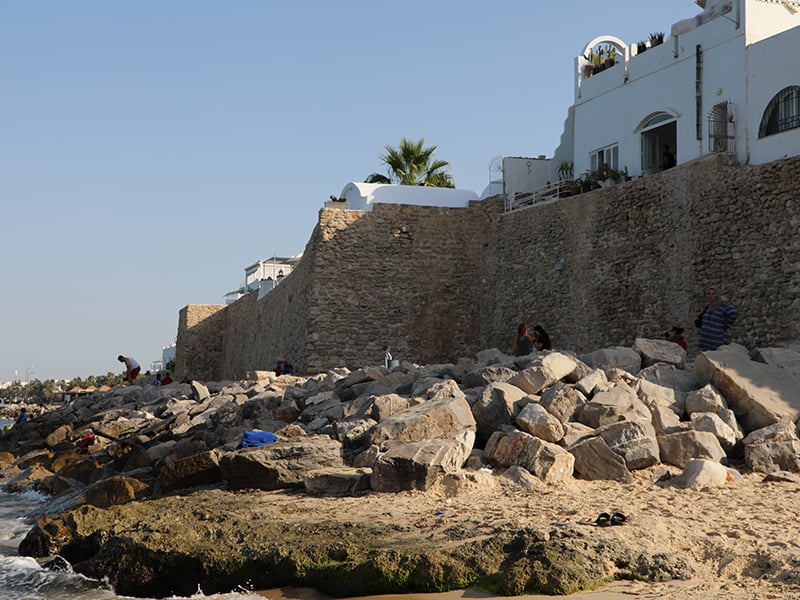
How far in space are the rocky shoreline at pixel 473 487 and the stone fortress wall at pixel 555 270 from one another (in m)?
5.26

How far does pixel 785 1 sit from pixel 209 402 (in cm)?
1267

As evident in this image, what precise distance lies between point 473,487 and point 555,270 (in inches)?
513

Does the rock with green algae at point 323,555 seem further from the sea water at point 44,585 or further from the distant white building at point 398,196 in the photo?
the distant white building at point 398,196

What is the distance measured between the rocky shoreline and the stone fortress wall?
17.3 feet

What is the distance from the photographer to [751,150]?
1616 centimetres

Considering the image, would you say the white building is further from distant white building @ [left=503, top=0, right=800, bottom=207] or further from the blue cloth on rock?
the blue cloth on rock

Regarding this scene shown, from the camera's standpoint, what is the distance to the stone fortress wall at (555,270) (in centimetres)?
1534

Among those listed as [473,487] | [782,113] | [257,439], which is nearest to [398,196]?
[782,113]

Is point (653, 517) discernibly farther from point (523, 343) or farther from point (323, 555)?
point (523, 343)

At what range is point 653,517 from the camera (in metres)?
6.43

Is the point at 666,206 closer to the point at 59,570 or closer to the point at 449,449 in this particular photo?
the point at 449,449

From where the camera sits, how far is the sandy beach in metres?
5.28

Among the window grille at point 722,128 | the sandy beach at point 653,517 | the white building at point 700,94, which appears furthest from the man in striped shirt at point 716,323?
the window grille at point 722,128

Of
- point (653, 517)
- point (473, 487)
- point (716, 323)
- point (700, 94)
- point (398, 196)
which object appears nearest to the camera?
point (653, 517)
